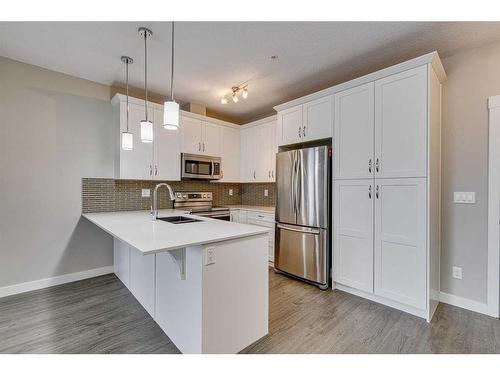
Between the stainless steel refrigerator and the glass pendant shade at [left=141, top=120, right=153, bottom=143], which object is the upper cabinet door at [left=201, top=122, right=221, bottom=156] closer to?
the stainless steel refrigerator

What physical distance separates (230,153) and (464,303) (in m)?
3.53

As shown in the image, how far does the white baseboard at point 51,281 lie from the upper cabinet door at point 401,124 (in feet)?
11.9

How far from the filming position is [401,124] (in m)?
2.20

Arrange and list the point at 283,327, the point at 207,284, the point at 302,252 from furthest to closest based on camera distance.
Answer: the point at 302,252 → the point at 283,327 → the point at 207,284

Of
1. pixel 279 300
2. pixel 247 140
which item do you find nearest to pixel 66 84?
pixel 247 140

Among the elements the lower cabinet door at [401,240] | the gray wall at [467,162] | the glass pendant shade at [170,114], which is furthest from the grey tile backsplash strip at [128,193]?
the gray wall at [467,162]

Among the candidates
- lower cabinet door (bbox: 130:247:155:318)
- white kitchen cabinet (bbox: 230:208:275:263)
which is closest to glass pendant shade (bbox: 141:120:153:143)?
lower cabinet door (bbox: 130:247:155:318)

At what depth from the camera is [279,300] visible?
2.49 metres

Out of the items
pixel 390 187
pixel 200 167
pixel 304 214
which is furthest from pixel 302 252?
pixel 200 167

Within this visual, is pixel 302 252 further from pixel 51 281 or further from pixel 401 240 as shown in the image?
pixel 51 281

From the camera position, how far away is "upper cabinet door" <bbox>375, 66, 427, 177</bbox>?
209 centimetres

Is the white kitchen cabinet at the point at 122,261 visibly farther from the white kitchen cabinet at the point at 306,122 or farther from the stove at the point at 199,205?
the white kitchen cabinet at the point at 306,122

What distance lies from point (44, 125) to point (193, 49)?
6.57 feet
